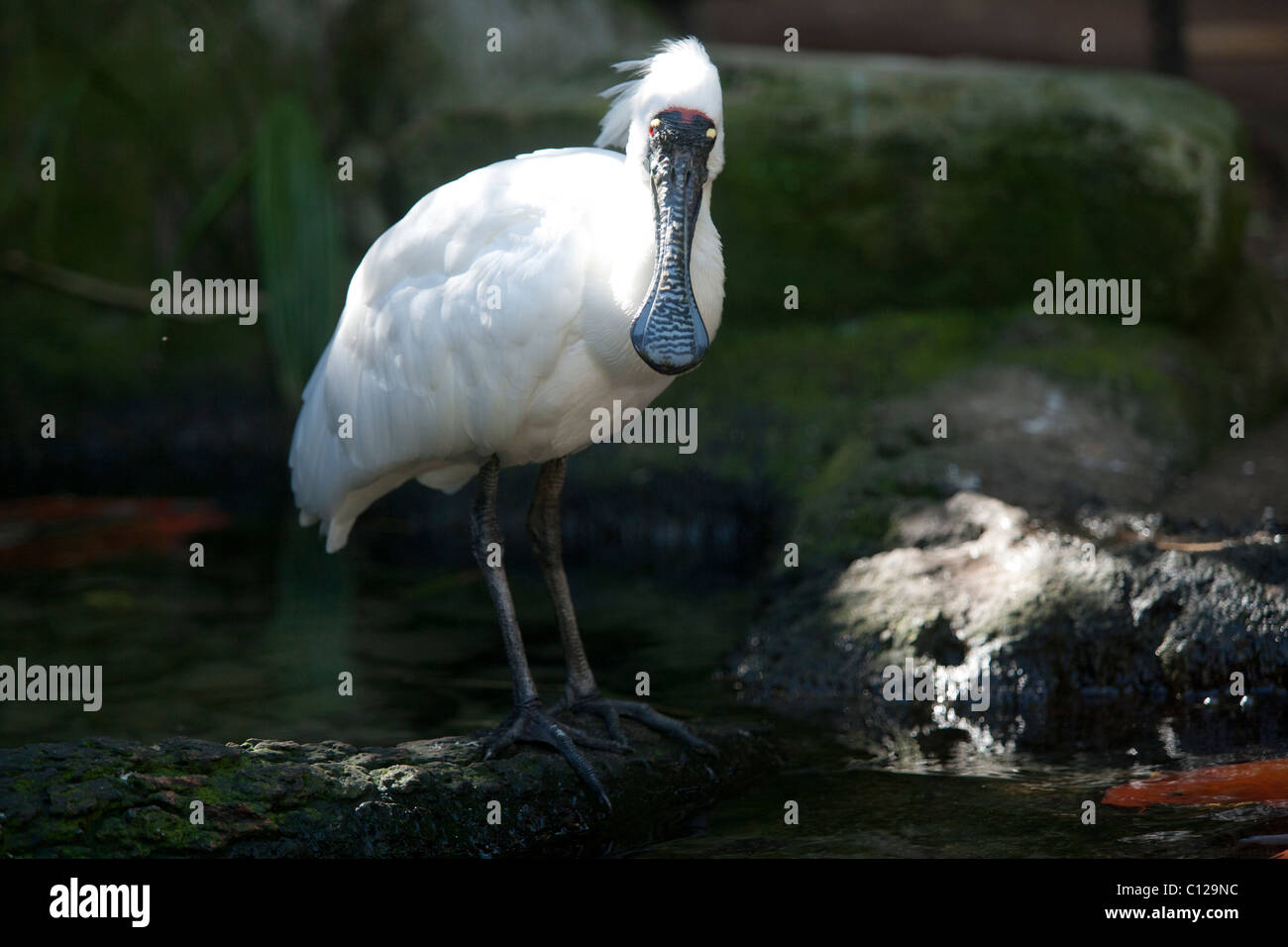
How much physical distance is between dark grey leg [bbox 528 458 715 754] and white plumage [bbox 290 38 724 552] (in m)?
0.29

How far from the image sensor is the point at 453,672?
7.81 m

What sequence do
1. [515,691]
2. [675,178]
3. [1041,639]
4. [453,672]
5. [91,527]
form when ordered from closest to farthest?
1. [675,178]
2. [515,691]
3. [1041,639]
4. [453,672]
5. [91,527]

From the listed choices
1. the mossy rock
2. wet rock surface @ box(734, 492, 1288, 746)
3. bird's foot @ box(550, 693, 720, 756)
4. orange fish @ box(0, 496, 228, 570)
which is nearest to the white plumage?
bird's foot @ box(550, 693, 720, 756)

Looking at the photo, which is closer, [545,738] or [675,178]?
[675,178]

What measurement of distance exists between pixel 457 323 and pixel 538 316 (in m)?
0.37

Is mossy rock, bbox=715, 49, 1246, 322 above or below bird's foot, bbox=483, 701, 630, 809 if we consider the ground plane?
above

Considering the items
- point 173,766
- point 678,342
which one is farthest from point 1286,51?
point 173,766

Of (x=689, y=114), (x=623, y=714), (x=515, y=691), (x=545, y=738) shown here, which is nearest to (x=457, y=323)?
(x=689, y=114)

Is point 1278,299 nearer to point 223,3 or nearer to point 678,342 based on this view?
point 678,342

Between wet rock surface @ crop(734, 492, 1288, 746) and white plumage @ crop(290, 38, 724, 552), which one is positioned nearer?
white plumage @ crop(290, 38, 724, 552)

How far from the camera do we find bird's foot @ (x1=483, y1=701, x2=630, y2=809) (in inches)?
221

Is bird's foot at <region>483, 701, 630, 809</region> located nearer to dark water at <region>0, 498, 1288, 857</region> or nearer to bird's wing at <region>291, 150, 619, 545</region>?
dark water at <region>0, 498, 1288, 857</region>

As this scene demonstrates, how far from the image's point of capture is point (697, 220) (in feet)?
18.1

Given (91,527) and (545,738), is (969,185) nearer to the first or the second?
(545,738)
